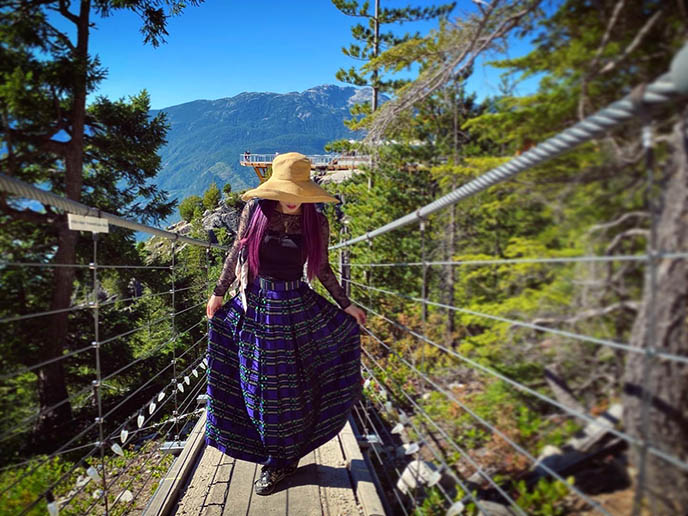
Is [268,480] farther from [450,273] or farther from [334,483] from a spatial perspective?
[450,273]

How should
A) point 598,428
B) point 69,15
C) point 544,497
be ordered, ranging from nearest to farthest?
1. point 598,428
2. point 544,497
3. point 69,15

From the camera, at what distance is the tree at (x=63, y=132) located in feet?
4.66

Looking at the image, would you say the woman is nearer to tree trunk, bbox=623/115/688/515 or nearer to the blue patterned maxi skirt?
the blue patterned maxi skirt

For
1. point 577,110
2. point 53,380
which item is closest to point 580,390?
point 577,110

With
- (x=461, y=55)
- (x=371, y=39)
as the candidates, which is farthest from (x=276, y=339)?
→ (x=371, y=39)

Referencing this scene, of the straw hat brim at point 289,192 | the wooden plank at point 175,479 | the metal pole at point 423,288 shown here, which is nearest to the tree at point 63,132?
the wooden plank at point 175,479

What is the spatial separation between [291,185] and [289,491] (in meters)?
1.30

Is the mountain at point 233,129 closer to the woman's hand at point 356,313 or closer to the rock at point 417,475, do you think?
the woman's hand at point 356,313

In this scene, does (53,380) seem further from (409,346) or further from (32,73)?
(32,73)

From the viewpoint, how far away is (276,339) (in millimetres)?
1597

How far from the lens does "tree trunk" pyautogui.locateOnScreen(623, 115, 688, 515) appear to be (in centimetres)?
46

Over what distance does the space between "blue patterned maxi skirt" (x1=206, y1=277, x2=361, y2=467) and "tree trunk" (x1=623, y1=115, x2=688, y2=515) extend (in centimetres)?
129

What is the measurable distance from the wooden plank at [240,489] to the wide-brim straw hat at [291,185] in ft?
4.12

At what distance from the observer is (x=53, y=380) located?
1.33m
